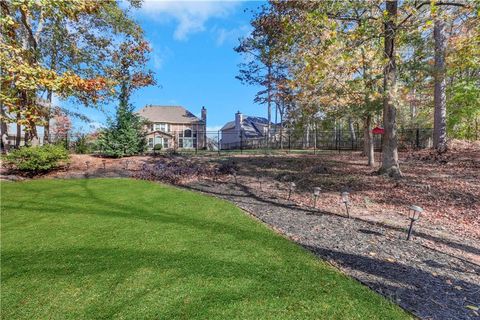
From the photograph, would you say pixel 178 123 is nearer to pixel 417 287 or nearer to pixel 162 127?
pixel 162 127

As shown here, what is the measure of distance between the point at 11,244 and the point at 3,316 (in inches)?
77.5

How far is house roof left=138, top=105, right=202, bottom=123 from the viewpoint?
3438 centimetres

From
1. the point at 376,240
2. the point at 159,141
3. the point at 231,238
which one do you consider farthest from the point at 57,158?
the point at 159,141

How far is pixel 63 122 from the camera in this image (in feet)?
88.9

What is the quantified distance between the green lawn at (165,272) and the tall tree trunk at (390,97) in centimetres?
532

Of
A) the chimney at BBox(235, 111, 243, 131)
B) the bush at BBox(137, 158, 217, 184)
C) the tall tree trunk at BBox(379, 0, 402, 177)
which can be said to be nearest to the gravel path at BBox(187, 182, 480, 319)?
the tall tree trunk at BBox(379, 0, 402, 177)

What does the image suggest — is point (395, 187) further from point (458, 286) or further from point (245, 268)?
point (245, 268)

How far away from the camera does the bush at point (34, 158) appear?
32.3 feet

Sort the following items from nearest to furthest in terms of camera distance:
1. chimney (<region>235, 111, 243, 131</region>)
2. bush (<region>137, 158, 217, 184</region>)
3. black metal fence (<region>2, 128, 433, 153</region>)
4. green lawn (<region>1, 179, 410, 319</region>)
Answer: green lawn (<region>1, 179, 410, 319</region>), bush (<region>137, 158, 217, 184</region>), black metal fence (<region>2, 128, 433, 153</region>), chimney (<region>235, 111, 243, 131</region>)

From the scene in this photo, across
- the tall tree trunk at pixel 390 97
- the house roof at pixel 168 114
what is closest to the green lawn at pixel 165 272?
the tall tree trunk at pixel 390 97

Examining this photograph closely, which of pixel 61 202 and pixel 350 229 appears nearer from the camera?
pixel 350 229

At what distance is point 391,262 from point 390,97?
5.42 metres

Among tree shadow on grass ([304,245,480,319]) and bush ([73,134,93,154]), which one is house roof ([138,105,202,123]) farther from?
tree shadow on grass ([304,245,480,319])

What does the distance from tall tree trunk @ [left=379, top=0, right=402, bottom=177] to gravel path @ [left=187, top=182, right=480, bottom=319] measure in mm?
3968
